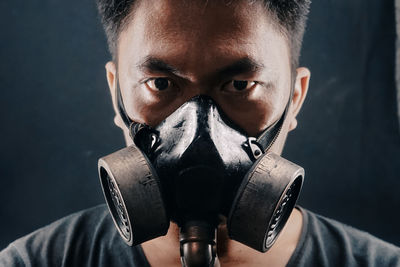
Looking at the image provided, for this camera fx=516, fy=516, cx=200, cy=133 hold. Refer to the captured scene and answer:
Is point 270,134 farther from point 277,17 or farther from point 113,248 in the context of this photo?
point 113,248

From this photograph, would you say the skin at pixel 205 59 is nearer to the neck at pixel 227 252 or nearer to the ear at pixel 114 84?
the ear at pixel 114 84

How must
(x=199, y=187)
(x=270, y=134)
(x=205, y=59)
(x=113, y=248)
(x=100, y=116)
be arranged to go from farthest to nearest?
(x=100, y=116), (x=113, y=248), (x=270, y=134), (x=205, y=59), (x=199, y=187)

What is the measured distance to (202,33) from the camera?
138cm

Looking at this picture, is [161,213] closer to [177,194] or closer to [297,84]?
[177,194]

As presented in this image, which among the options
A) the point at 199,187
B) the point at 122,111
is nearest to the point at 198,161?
the point at 199,187

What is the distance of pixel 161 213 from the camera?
4.08 feet

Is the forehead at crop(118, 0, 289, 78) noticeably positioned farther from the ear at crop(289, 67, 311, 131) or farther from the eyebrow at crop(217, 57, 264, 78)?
the ear at crop(289, 67, 311, 131)

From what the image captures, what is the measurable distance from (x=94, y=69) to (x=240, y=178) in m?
0.96

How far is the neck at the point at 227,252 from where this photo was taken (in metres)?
1.57

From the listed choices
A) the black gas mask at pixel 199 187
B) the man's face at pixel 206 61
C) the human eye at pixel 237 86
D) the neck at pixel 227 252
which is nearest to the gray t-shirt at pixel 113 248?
the neck at pixel 227 252

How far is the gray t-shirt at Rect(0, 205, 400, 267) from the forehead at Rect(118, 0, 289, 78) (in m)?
0.57

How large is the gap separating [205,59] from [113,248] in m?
0.65

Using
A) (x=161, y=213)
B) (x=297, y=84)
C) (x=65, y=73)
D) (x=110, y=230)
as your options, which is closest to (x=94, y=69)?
(x=65, y=73)

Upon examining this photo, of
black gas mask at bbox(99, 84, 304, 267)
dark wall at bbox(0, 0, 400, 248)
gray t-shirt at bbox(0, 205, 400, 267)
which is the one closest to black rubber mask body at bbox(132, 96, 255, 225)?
black gas mask at bbox(99, 84, 304, 267)
